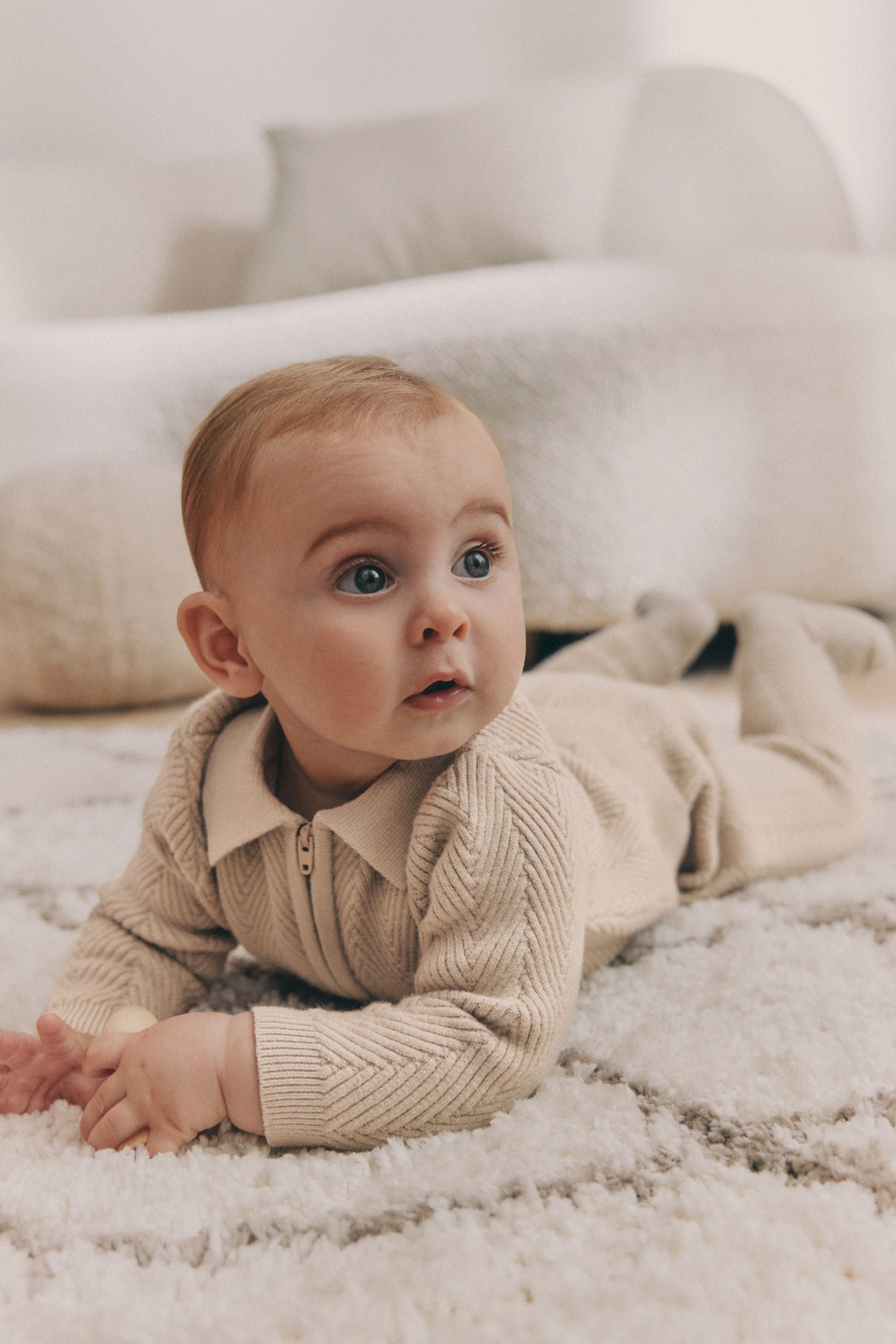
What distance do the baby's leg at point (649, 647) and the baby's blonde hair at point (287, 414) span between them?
49 centimetres

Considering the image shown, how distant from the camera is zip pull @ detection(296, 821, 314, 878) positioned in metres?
0.56

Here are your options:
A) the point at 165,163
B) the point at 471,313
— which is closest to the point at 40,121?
the point at 165,163

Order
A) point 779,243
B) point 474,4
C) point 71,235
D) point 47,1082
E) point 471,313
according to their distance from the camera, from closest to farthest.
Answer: point 47,1082, point 471,313, point 779,243, point 71,235, point 474,4

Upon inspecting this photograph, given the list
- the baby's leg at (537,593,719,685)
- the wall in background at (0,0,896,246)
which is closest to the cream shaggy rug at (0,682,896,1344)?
the baby's leg at (537,593,719,685)

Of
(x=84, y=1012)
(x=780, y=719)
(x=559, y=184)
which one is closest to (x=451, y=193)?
(x=559, y=184)

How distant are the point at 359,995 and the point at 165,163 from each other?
1.81 metres

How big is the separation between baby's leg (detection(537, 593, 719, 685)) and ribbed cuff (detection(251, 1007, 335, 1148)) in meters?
0.54

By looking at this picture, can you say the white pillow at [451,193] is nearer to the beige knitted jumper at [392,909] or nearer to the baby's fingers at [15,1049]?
the beige knitted jumper at [392,909]

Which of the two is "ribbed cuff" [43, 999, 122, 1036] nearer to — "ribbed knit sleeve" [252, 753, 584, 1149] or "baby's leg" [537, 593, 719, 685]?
"ribbed knit sleeve" [252, 753, 584, 1149]

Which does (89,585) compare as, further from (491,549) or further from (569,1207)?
(569,1207)

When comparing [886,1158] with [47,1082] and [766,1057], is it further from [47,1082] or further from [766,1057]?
[47,1082]

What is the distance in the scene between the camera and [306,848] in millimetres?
558

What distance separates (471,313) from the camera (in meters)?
1.37

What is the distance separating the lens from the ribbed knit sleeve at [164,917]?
60 centimetres
